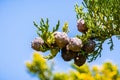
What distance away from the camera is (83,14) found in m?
4.71

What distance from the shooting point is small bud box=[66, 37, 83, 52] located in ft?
14.2

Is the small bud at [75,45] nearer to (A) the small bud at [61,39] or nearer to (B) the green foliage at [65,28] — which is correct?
(A) the small bud at [61,39]

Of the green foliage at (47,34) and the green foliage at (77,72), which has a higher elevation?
the green foliage at (77,72)

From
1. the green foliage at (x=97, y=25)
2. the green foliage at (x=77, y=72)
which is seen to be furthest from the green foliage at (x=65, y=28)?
the green foliage at (x=77, y=72)

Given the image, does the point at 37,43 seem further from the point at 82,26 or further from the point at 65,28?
the point at 82,26

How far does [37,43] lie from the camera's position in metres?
4.39

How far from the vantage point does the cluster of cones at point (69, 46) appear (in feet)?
14.3

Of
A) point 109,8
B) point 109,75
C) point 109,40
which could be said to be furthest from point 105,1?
point 109,75

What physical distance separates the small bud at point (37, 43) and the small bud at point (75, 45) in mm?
287

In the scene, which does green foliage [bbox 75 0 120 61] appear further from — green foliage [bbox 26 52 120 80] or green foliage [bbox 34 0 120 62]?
green foliage [bbox 26 52 120 80]

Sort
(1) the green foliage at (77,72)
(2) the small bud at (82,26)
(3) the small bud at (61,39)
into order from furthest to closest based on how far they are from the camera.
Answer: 1. (1) the green foliage at (77,72)
2. (2) the small bud at (82,26)
3. (3) the small bud at (61,39)

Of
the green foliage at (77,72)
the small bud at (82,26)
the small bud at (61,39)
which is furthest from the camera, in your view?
the green foliage at (77,72)

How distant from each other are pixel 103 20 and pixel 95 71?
1376cm

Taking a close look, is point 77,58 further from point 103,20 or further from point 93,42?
point 103,20
